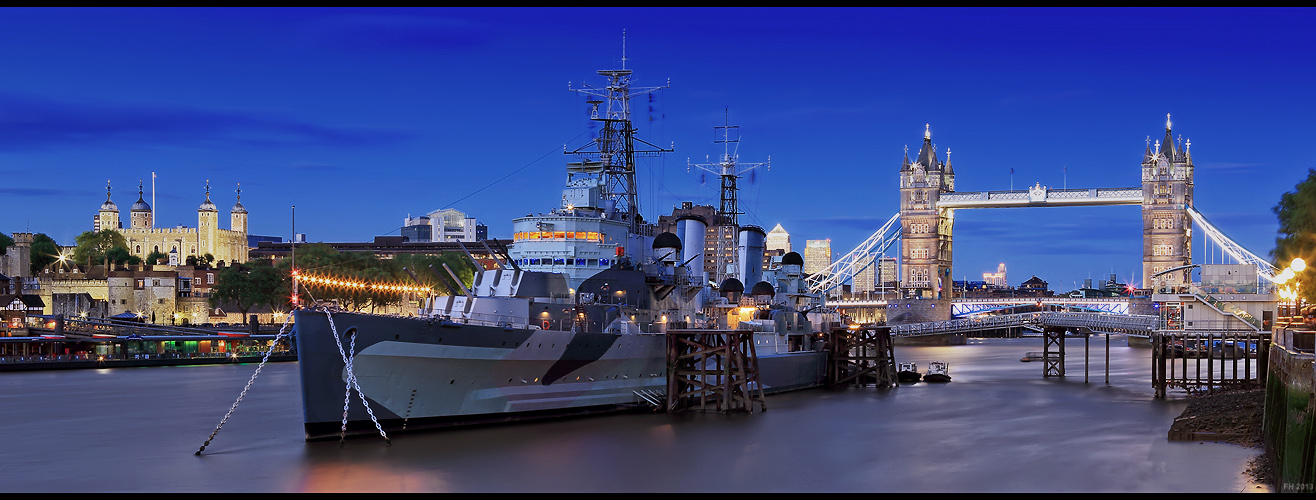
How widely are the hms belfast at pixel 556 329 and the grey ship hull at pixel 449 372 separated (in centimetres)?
3

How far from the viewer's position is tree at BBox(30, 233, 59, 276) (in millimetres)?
111125

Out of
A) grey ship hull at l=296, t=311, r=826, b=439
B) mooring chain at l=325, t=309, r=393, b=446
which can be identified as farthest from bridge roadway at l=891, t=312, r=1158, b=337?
mooring chain at l=325, t=309, r=393, b=446

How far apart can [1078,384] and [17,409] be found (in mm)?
41622

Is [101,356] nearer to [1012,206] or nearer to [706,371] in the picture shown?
[706,371]

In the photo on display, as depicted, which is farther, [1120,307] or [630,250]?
[1120,307]

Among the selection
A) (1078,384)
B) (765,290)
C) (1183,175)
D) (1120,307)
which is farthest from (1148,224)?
(765,290)

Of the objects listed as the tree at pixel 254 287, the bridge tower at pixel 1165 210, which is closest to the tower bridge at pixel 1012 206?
the bridge tower at pixel 1165 210

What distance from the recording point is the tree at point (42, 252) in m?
111

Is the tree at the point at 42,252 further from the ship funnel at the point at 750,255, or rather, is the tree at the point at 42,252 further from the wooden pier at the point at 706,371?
the wooden pier at the point at 706,371

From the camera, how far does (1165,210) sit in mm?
139375

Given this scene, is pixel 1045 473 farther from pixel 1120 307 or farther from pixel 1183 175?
pixel 1183 175

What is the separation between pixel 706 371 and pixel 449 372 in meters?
9.97

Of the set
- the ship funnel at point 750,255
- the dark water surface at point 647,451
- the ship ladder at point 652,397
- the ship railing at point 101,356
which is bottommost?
the ship railing at point 101,356

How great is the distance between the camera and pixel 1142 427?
34469mm
